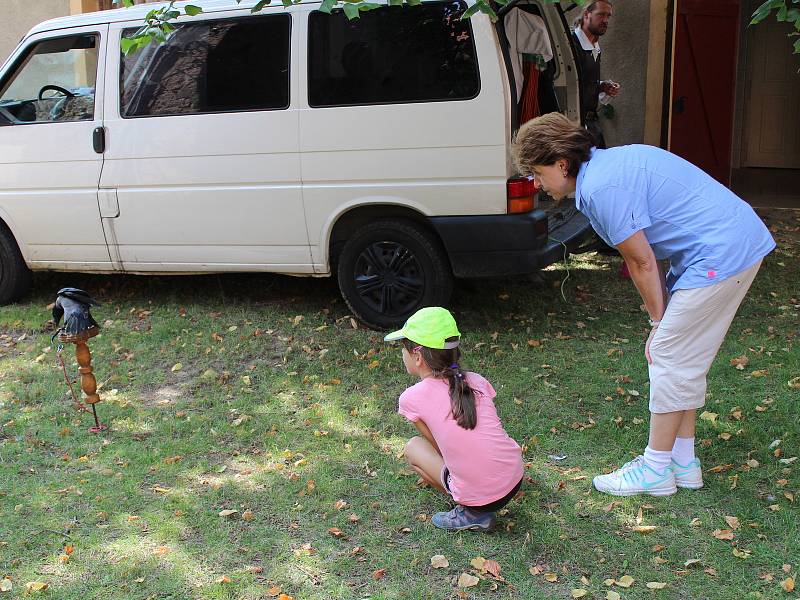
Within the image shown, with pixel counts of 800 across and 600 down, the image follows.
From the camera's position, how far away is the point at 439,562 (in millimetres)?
3303

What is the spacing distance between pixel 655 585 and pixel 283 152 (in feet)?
11.9

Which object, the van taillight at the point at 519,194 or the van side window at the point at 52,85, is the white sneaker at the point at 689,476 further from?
the van side window at the point at 52,85

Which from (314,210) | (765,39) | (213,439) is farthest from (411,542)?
(765,39)

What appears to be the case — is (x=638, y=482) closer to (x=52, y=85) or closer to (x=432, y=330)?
(x=432, y=330)

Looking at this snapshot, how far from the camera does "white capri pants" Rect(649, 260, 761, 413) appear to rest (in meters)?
3.43

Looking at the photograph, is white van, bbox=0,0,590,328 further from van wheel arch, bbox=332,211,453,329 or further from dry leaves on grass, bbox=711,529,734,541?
dry leaves on grass, bbox=711,529,734,541

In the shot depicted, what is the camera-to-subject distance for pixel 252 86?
5.72m

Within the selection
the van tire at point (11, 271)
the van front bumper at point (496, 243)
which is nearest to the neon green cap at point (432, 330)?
the van front bumper at point (496, 243)

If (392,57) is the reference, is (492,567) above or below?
below

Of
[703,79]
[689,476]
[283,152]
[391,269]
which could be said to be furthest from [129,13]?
[703,79]

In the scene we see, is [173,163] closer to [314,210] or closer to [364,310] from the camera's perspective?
[314,210]

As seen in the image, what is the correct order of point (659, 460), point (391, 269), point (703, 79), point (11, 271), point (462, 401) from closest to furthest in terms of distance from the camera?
1. point (462, 401)
2. point (659, 460)
3. point (391, 269)
4. point (11, 271)
5. point (703, 79)

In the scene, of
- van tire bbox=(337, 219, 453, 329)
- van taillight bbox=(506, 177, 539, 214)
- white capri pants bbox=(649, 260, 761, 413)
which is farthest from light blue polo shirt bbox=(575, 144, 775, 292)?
van tire bbox=(337, 219, 453, 329)

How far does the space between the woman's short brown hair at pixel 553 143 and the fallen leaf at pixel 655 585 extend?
156 cm
